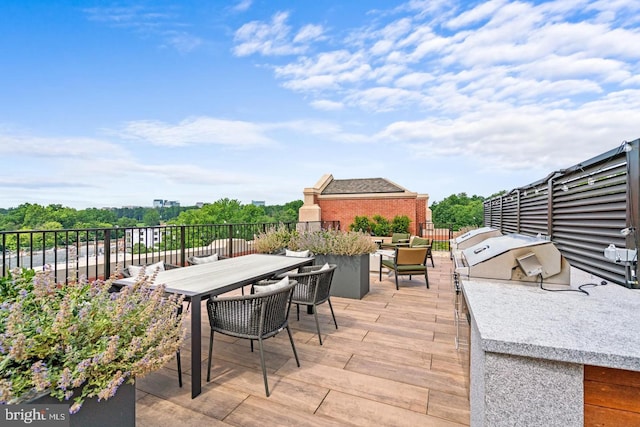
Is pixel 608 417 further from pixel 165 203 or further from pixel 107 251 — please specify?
pixel 165 203

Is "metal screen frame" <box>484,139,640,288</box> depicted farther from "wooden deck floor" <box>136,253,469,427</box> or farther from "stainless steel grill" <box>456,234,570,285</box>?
"wooden deck floor" <box>136,253,469,427</box>

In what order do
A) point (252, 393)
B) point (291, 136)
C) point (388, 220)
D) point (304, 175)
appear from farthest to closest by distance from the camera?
point (304, 175)
point (388, 220)
point (291, 136)
point (252, 393)

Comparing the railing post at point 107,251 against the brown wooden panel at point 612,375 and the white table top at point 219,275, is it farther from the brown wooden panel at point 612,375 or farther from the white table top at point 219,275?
the brown wooden panel at point 612,375

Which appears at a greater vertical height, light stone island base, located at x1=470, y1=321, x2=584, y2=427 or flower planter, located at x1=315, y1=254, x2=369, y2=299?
light stone island base, located at x1=470, y1=321, x2=584, y2=427

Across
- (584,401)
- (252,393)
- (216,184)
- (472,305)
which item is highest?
(216,184)

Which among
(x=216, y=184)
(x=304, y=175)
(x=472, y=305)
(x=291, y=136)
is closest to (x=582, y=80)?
(x=472, y=305)

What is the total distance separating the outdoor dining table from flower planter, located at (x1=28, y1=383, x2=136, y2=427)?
0.99 metres

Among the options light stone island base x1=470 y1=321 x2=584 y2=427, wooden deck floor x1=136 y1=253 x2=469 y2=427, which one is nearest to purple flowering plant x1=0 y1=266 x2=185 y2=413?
wooden deck floor x1=136 y1=253 x2=469 y2=427

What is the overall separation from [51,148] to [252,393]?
639 inches

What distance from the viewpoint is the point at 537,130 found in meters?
8.09

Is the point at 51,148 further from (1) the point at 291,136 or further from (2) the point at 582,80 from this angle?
(2) the point at 582,80

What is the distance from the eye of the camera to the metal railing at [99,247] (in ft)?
11.0

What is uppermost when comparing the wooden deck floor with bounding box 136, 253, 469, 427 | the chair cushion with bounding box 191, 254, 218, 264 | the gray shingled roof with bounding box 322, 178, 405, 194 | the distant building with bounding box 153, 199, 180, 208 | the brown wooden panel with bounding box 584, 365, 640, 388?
the gray shingled roof with bounding box 322, 178, 405, 194

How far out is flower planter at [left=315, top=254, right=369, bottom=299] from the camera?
4.62 meters
